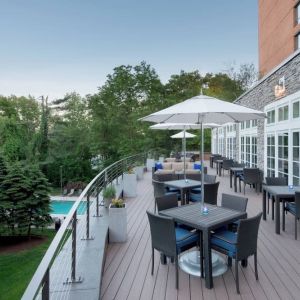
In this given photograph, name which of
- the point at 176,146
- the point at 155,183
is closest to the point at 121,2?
the point at 176,146

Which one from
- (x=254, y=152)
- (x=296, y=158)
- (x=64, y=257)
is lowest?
(x=64, y=257)

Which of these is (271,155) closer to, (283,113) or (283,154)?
(283,154)

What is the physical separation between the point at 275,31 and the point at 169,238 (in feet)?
81.4

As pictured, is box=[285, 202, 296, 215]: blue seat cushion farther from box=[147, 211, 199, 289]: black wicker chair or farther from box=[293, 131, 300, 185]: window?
box=[147, 211, 199, 289]: black wicker chair

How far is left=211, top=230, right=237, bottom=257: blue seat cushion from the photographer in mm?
3184

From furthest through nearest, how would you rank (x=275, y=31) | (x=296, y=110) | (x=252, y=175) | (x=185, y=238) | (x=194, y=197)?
(x=275, y=31)
(x=252, y=175)
(x=296, y=110)
(x=194, y=197)
(x=185, y=238)

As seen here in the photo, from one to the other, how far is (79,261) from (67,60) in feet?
78.0

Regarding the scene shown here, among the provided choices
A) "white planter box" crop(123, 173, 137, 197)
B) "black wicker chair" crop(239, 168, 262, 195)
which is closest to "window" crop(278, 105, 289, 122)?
"black wicker chair" crop(239, 168, 262, 195)

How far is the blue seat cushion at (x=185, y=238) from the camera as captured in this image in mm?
3327

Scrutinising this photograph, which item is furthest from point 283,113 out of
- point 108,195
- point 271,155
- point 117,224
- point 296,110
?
point 117,224

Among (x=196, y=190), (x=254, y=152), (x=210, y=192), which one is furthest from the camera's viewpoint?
(x=254, y=152)

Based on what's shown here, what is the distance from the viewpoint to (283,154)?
7.72 m

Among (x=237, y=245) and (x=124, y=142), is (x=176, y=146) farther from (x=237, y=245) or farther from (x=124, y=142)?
(x=237, y=245)

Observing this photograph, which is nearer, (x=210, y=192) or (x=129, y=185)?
(x=210, y=192)
